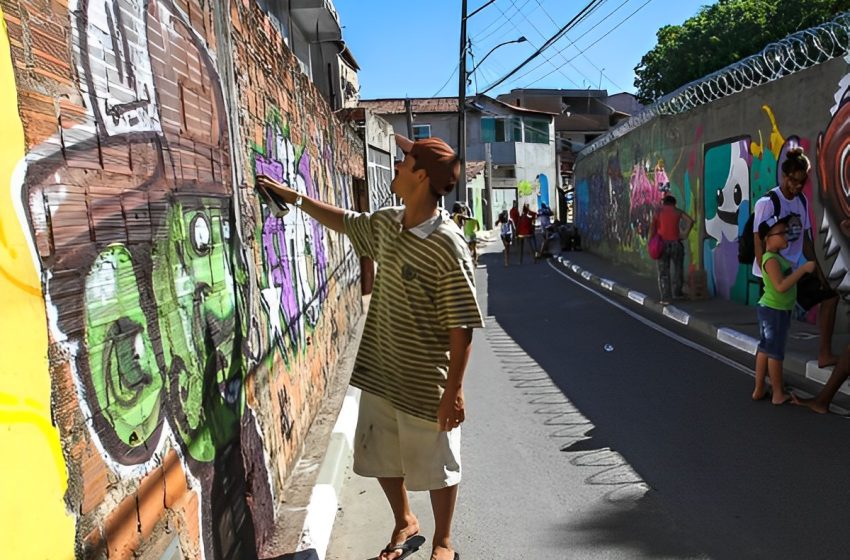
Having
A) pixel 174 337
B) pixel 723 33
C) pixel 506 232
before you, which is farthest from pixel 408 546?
pixel 723 33

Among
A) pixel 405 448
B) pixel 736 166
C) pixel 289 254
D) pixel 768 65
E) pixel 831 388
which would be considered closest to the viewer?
pixel 405 448

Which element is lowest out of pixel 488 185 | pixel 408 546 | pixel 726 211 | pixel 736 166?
pixel 408 546

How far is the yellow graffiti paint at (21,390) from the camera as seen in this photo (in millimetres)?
1546

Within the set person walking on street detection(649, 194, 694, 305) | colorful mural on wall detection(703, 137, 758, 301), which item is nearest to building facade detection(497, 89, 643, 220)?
colorful mural on wall detection(703, 137, 758, 301)

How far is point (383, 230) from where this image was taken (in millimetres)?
3389

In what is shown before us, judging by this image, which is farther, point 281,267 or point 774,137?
point 774,137

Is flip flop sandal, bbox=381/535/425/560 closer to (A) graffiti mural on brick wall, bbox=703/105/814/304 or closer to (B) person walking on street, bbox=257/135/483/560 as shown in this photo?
(B) person walking on street, bbox=257/135/483/560

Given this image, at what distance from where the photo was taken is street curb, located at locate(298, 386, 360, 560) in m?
3.68

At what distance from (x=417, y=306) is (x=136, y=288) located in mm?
1301

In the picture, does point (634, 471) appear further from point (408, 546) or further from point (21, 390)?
point (21, 390)

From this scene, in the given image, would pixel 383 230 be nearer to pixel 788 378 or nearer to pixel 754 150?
pixel 788 378

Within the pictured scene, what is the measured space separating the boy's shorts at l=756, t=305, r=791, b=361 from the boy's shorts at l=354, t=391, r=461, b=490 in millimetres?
3565

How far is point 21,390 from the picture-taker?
1.60 metres

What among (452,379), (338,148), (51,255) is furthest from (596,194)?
(51,255)
